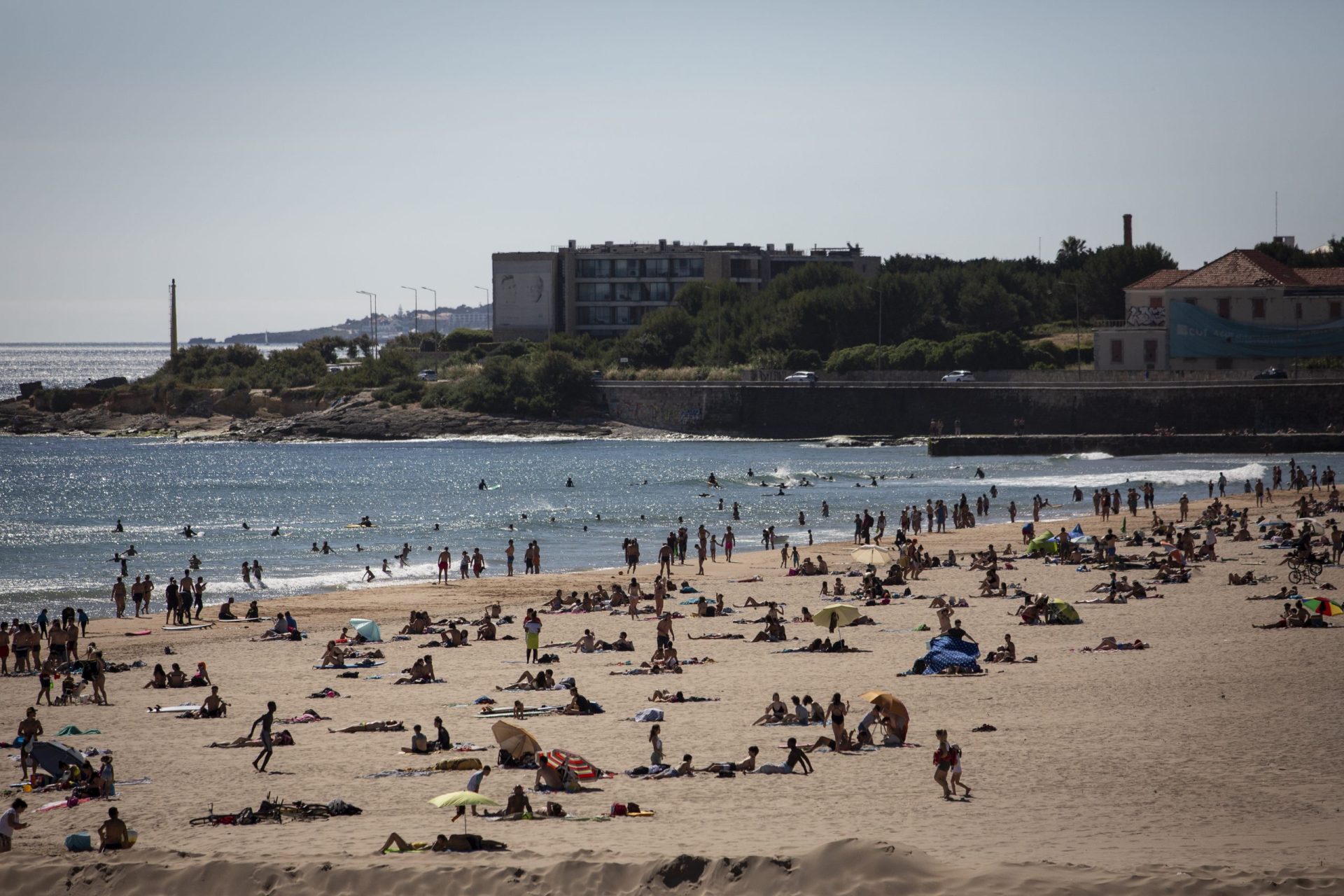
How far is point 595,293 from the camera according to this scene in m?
115

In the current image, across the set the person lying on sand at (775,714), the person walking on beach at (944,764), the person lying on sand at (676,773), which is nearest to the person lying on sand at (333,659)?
the person lying on sand at (775,714)

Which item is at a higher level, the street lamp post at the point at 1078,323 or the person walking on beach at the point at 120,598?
the street lamp post at the point at 1078,323

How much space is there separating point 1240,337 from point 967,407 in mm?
14865

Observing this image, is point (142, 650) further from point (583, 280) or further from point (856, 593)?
point (583, 280)

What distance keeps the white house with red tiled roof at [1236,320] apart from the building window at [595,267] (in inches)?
1912

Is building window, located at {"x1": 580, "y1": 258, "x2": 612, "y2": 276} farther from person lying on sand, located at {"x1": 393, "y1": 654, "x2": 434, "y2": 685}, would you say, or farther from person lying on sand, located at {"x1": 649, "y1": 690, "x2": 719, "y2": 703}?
person lying on sand, located at {"x1": 649, "y1": 690, "x2": 719, "y2": 703}

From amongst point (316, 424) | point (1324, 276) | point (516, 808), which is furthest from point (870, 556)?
point (316, 424)

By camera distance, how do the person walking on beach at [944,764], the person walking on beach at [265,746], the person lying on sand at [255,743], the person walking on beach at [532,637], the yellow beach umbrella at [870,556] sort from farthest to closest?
the yellow beach umbrella at [870,556]
the person walking on beach at [532,637]
the person lying on sand at [255,743]
the person walking on beach at [265,746]
the person walking on beach at [944,764]

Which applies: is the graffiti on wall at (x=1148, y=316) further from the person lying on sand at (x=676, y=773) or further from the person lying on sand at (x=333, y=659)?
the person lying on sand at (x=676, y=773)

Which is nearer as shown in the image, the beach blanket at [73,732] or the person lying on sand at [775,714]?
the person lying on sand at [775,714]

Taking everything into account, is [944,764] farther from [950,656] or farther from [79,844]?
[79,844]

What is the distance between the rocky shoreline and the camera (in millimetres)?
92188

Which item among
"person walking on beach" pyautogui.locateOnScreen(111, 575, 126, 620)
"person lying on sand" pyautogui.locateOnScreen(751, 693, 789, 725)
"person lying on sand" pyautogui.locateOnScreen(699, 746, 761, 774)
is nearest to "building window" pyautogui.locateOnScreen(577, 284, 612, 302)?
"person walking on beach" pyautogui.locateOnScreen(111, 575, 126, 620)

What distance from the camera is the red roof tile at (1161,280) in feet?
259
